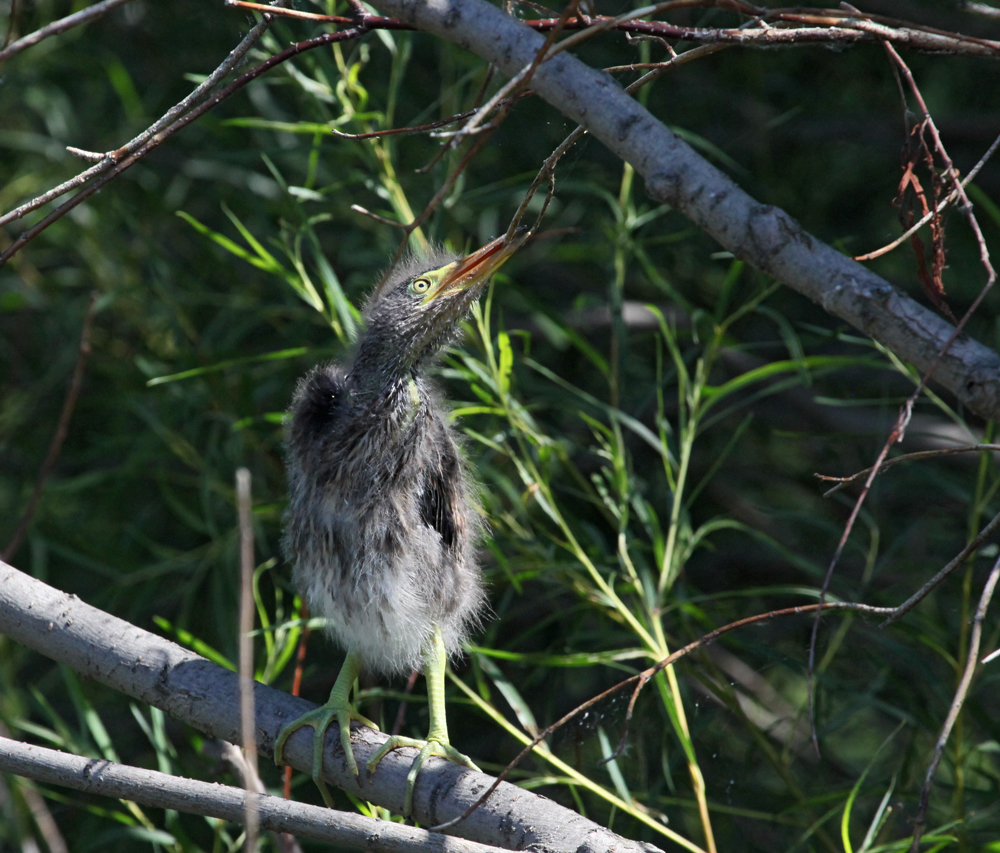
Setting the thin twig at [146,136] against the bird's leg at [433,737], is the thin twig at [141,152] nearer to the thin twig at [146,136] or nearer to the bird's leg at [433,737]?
the thin twig at [146,136]

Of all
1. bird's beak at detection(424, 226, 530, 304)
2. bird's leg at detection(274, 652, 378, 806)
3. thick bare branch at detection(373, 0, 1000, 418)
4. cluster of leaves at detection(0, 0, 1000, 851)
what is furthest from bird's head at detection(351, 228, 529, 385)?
bird's leg at detection(274, 652, 378, 806)

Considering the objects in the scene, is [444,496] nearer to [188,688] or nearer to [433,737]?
[433,737]

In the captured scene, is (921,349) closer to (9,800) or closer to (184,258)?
(9,800)

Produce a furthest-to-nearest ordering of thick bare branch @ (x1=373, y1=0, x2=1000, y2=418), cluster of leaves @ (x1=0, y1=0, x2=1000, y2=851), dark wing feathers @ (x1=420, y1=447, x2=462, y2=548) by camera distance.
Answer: cluster of leaves @ (x1=0, y1=0, x2=1000, y2=851), dark wing feathers @ (x1=420, y1=447, x2=462, y2=548), thick bare branch @ (x1=373, y1=0, x2=1000, y2=418)

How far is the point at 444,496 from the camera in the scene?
2102 millimetres

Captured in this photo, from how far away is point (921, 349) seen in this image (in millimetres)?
1414

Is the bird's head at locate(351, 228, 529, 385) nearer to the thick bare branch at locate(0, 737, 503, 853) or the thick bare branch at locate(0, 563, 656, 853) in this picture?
the thick bare branch at locate(0, 563, 656, 853)

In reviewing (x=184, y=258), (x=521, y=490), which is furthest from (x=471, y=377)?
(x=184, y=258)

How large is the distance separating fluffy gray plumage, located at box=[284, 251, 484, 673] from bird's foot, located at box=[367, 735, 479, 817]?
0.27 m

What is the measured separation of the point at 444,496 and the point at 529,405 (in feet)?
1.23

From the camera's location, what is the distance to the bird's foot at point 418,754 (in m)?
1.68

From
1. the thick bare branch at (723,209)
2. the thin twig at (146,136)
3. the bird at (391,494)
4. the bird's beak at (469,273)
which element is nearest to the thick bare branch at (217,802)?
the bird at (391,494)

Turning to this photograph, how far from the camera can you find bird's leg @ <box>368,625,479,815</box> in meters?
1.72

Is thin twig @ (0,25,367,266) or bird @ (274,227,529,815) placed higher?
thin twig @ (0,25,367,266)
